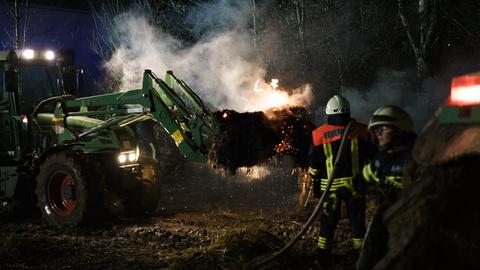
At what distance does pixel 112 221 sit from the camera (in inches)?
385

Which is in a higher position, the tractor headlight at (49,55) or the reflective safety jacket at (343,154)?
the tractor headlight at (49,55)

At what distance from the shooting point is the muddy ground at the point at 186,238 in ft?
22.0

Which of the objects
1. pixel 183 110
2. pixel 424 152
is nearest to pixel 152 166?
pixel 183 110

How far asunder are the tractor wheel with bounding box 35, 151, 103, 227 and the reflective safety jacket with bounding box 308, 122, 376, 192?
4.29 meters

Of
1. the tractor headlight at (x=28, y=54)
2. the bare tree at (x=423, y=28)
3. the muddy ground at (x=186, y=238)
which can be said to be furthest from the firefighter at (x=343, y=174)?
the bare tree at (x=423, y=28)

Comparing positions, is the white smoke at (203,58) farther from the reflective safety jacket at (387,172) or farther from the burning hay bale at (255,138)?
the reflective safety jacket at (387,172)

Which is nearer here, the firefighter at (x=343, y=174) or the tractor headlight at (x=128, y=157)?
the firefighter at (x=343, y=174)

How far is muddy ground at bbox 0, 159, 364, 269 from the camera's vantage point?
6.71m

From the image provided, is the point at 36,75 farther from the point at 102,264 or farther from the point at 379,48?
the point at 379,48

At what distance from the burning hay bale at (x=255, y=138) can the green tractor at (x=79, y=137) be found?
0.30 metres

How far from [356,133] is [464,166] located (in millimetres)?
3388

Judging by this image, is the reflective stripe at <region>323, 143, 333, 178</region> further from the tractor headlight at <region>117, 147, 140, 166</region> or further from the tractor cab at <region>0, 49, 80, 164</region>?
the tractor cab at <region>0, 49, 80, 164</region>

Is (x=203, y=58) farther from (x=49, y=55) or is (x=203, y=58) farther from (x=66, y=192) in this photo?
(x=66, y=192)

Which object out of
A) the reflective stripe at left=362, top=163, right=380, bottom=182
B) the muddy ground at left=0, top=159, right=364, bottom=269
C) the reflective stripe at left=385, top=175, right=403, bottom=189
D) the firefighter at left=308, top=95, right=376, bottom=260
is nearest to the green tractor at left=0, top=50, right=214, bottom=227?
the muddy ground at left=0, top=159, right=364, bottom=269
